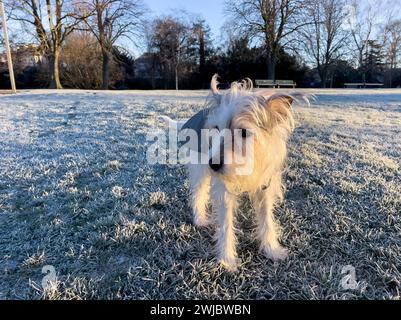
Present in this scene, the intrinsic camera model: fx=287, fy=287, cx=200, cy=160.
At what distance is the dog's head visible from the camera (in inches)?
81.5

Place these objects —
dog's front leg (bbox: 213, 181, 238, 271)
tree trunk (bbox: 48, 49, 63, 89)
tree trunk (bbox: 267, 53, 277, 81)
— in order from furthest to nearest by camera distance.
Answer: tree trunk (bbox: 267, 53, 277, 81), tree trunk (bbox: 48, 49, 63, 89), dog's front leg (bbox: 213, 181, 238, 271)

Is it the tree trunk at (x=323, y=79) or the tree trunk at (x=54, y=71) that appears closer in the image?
the tree trunk at (x=54, y=71)

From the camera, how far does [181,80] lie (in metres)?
30.0

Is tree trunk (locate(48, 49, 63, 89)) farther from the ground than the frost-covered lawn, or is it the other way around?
tree trunk (locate(48, 49, 63, 89))

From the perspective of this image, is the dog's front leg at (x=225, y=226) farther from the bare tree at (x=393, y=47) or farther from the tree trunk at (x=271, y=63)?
the bare tree at (x=393, y=47)

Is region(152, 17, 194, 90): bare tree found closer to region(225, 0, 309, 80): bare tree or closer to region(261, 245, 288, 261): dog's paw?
region(225, 0, 309, 80): bare tree

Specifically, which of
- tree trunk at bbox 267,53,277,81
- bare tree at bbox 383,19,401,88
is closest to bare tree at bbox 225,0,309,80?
tree trunk at bbox 267,53,277,81

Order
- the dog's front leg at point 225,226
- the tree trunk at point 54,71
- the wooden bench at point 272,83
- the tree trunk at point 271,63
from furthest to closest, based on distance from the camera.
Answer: the tree trunk at point 271,63 < the tree trunk at point 54,71 < the wooden bench at point 272,83 < the dog's front leg at point 225,226

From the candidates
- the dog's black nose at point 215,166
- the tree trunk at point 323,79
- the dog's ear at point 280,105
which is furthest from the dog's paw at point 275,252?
the tree trunk at point 323,79

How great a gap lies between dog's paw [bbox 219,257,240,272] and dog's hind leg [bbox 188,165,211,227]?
2.05ft

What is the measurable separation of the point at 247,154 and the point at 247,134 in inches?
5.8

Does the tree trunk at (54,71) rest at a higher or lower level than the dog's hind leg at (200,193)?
higher

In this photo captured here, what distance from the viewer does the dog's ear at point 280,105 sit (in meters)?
2.16

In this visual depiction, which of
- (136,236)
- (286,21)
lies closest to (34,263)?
(136,236)
